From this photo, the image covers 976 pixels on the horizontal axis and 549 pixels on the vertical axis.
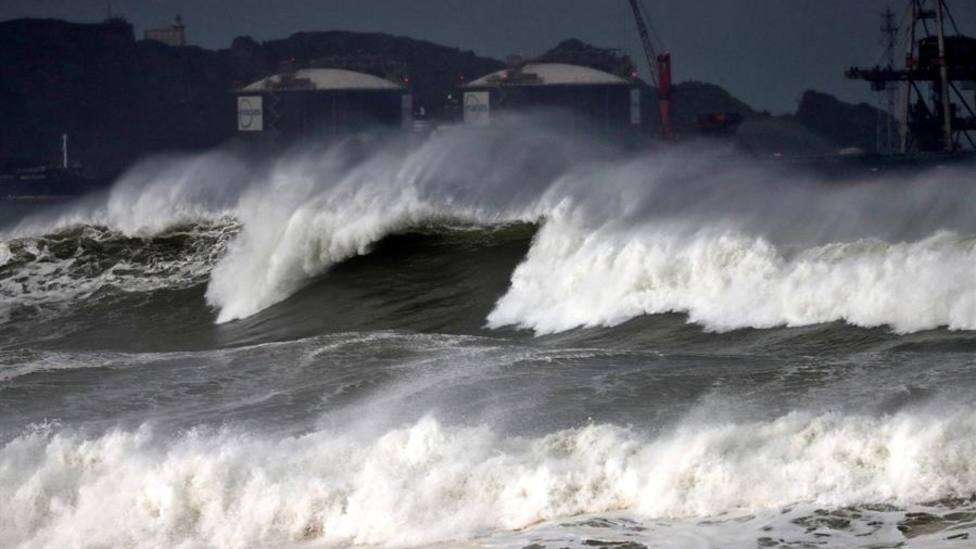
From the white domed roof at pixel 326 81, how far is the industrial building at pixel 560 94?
8066mm

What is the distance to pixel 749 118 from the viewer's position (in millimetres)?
133125

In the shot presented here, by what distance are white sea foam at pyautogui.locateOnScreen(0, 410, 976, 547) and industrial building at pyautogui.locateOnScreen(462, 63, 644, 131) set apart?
108 m

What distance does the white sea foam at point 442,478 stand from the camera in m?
12.3

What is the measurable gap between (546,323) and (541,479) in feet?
32.3

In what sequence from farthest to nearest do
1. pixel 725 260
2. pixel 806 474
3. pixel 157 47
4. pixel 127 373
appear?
pixel 157 47
pixel 725 260
pixel 127 373
pixel 806 474

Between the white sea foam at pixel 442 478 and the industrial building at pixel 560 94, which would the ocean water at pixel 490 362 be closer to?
the white sea foam at pixel 442 478

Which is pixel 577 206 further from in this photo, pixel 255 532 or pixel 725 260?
pixel 255 532

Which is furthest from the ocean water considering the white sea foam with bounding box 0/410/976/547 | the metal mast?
the metal mast

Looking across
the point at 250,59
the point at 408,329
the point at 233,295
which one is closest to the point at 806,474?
the point at 408,329

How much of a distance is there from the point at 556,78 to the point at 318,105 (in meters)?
20.0

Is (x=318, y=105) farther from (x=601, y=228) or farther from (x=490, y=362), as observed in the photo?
(x=490, y=362)

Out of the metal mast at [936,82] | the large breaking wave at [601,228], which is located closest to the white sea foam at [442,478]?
the large breaking wave at [601,228]

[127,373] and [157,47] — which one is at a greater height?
[157,47]

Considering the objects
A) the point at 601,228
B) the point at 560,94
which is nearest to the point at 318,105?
the point at 560,94
